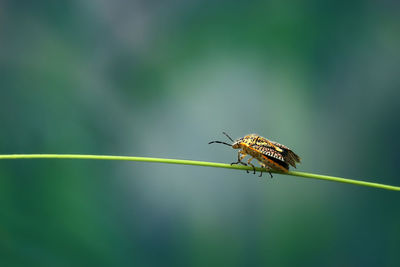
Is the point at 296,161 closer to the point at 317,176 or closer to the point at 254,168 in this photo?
the point at 254,168

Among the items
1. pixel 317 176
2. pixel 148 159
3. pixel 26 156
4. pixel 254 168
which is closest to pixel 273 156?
pixel 254 168

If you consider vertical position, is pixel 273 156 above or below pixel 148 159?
above

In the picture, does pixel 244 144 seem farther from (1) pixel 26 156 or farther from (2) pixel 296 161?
(1) pixel 26 156

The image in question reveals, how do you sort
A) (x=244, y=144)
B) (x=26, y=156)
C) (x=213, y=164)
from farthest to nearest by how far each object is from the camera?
(x=244, y=144) → (x=213, y=164) → (x=26, y=156)

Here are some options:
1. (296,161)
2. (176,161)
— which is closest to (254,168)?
(296,161)

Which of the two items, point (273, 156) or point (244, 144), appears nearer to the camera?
point (273, 156)

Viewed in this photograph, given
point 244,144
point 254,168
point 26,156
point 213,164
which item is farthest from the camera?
point 244,144
